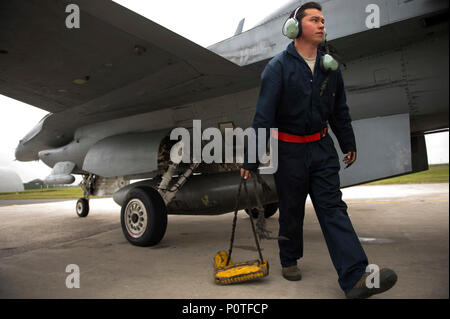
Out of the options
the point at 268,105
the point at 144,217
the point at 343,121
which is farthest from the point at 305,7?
the point at 144,217

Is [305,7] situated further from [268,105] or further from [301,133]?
[301,133]

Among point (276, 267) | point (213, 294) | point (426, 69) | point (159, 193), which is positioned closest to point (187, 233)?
point (159, 193)

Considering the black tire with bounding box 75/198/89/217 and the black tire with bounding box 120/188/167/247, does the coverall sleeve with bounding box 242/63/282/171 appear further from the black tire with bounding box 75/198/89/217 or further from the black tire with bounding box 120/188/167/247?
the black tire with bounding box 75/198/89/217

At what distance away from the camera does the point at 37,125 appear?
249 inches

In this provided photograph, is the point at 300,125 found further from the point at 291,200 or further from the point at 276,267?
the point at 276,267

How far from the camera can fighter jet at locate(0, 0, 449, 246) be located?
284 centimetres

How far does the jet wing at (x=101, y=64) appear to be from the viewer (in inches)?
112

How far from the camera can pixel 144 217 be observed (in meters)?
4.00

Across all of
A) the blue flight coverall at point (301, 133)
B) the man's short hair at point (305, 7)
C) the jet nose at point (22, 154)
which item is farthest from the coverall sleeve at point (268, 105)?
the jet nose at point (22, 154)

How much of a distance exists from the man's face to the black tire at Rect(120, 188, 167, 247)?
2723 mm

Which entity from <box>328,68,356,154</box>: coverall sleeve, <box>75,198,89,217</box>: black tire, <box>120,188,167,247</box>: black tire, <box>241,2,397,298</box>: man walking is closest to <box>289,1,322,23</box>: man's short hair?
<box>241,2,397,298</box>: man walking

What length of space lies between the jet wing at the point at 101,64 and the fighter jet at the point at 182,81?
0.01m

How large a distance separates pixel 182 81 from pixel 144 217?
1.83 metres

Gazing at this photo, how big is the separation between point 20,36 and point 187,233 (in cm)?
341
